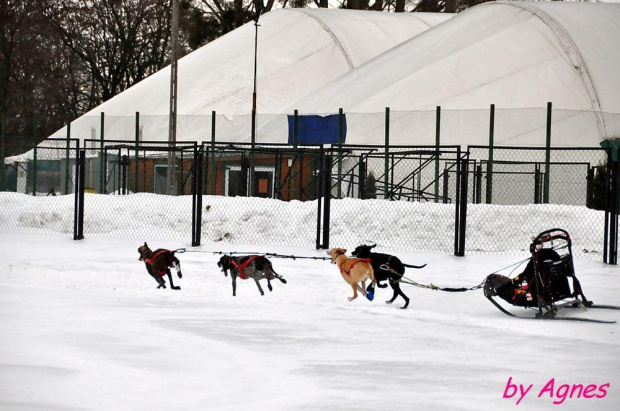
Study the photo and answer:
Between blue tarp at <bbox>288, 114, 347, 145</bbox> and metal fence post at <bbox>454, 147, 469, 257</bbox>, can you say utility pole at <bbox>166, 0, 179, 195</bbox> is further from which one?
metal fence post at <bbox>454, 147, 469, 257</bbox>

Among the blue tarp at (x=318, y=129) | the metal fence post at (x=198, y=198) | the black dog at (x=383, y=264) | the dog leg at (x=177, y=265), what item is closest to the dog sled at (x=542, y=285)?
the black dog at (x=383, y=264)

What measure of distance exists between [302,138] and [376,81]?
826cm

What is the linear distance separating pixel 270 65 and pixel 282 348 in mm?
38839

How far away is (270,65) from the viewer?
45969mm

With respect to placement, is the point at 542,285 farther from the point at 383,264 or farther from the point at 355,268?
the point at 355,268

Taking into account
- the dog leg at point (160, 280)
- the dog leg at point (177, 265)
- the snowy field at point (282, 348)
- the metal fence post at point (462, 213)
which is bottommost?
the snowy field at point (282, 348)

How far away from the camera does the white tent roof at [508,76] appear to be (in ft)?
97.3

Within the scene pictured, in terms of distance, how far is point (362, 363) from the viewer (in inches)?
285

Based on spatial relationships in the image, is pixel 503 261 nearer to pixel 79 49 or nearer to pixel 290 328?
pixel 290 328

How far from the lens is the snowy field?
619 cm

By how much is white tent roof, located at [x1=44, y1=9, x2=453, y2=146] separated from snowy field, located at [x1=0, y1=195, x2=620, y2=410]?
102 ft

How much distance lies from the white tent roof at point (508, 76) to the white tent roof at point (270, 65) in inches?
273

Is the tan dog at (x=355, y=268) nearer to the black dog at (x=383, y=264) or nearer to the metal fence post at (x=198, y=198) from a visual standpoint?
the black dog at (x=383, y=264)

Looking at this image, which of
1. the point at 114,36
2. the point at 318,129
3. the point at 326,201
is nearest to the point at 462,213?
the point at 326,201
